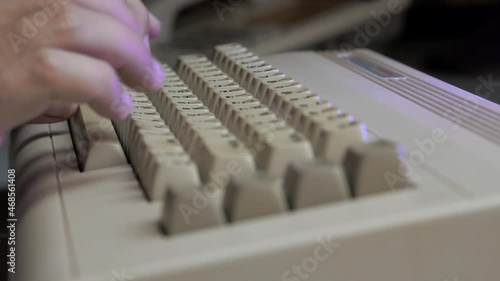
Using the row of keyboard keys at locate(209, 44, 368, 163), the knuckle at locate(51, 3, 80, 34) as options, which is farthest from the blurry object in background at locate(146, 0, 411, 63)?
the knuckle at locate(51, 3, 80, 34)

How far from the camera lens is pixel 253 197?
0.31 m

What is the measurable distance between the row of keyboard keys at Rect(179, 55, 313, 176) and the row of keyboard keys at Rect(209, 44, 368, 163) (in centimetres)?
1

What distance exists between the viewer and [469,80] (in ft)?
2.53

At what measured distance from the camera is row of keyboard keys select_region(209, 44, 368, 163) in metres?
0.36

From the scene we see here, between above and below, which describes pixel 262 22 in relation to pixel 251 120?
below

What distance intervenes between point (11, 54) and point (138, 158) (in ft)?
0.35

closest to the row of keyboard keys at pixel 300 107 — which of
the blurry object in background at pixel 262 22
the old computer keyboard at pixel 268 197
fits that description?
the old computer keyboard at pixel 268 197

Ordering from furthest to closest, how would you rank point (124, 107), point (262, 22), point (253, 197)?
point (262, 22) < point (124, 107) < point (253, 197)

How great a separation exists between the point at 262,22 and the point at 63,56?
2.31 feet

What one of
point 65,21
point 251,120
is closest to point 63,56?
point 65,21

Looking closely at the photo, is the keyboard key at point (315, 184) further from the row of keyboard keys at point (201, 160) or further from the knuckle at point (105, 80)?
the knuckle at point (105, 80)

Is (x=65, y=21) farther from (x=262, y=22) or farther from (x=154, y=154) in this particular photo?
(x=262, y=22)

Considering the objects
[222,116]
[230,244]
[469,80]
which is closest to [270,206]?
[230,244]

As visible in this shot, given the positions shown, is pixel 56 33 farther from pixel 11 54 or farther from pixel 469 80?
pixel 469 80
